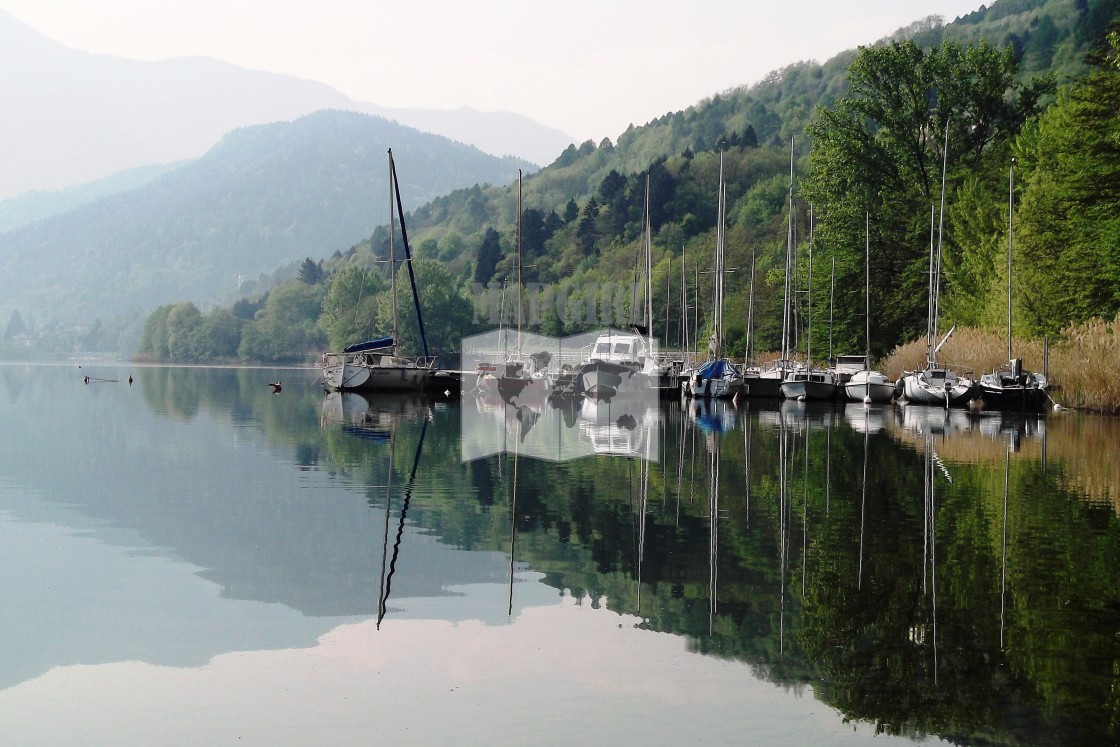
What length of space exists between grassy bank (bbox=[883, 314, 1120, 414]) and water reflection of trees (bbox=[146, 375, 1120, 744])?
17.6 metres

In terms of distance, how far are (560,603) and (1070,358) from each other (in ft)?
142

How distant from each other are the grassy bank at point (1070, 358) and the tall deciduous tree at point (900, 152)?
41.7 feet

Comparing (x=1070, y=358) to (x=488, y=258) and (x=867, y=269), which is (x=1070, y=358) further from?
(x=488, y=258)

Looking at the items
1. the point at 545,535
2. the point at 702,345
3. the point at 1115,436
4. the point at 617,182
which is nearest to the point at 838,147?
the point at 702,345

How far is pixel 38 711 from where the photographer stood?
343 inches

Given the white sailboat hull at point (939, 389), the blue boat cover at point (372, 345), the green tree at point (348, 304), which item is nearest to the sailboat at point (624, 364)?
the blue boat cover at point (372, 345)

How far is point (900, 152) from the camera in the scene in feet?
259

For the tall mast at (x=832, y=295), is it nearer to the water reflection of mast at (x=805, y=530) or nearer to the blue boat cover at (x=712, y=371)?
the blue boat cover at (x=712, y=371)

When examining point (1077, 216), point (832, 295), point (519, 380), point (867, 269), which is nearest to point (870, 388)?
point (867, 269)

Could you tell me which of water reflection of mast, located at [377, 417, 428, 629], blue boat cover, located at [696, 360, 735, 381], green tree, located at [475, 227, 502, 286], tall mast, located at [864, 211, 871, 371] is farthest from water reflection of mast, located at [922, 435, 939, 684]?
green tree, located at [475, 227, 502, 286]

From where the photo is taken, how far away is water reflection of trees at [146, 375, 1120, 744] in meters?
9.20

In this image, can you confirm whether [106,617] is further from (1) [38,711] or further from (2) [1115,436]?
(2) [1115,436]

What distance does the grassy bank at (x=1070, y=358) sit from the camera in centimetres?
4656

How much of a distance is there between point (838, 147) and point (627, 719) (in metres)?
74.9
